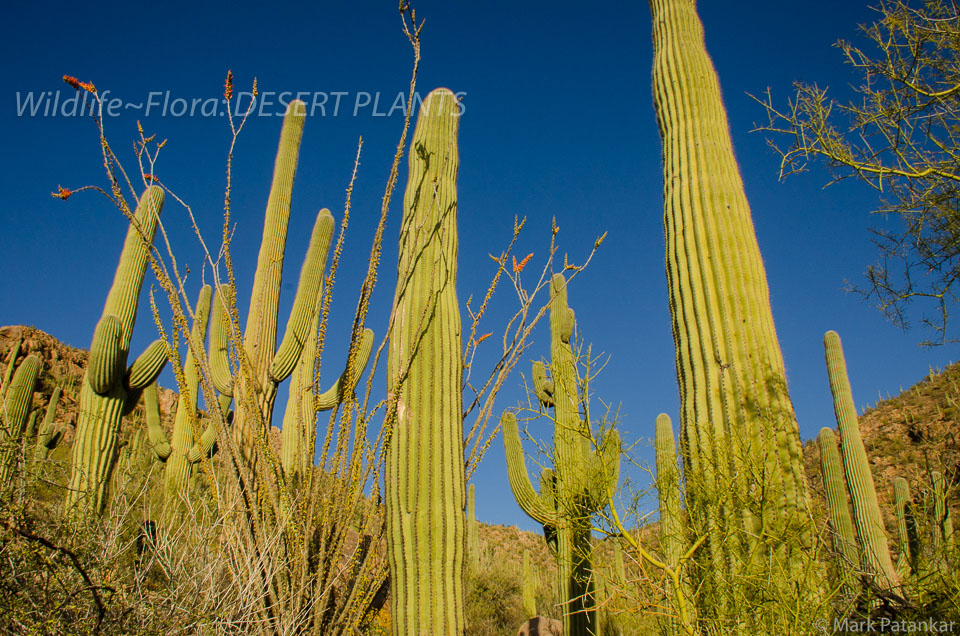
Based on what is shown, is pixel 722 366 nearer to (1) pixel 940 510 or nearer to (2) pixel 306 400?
(1) pixel 940 510

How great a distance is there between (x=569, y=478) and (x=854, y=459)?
26.3 ft

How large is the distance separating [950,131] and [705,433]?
2.85 meters

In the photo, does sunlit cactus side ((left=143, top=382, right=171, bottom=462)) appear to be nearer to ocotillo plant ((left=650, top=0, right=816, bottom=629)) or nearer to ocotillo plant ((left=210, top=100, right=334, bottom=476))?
ocotillo plant ((left=210, top=100, right=334, bottom=476))

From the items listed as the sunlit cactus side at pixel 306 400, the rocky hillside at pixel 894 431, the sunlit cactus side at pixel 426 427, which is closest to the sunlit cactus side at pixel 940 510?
the sunlit cactus side at pixel 426 427

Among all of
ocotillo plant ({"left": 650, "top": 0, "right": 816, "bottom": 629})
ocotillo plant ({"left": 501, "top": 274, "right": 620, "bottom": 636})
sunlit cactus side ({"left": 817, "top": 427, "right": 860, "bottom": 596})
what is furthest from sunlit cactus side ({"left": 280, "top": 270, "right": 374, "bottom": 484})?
sunlit cactus side ({"left": 817, "top": 427, "right": 860, "bottom": 596})

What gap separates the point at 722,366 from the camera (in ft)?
9.14

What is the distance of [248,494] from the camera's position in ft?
7.12

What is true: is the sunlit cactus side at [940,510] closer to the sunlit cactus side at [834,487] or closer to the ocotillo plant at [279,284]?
the ocotillo plant at [279,284]

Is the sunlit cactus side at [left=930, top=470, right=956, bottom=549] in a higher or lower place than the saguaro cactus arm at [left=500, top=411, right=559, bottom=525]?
lower

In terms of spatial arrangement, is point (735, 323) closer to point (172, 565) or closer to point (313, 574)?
point (313, 574)

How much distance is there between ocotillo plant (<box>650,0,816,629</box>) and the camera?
7.61 feet

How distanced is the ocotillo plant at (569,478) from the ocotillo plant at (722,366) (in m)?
0.41

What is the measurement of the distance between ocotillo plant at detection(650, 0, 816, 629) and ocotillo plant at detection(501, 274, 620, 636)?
1.35ft

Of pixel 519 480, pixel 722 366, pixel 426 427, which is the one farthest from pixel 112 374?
pixel 722 366
